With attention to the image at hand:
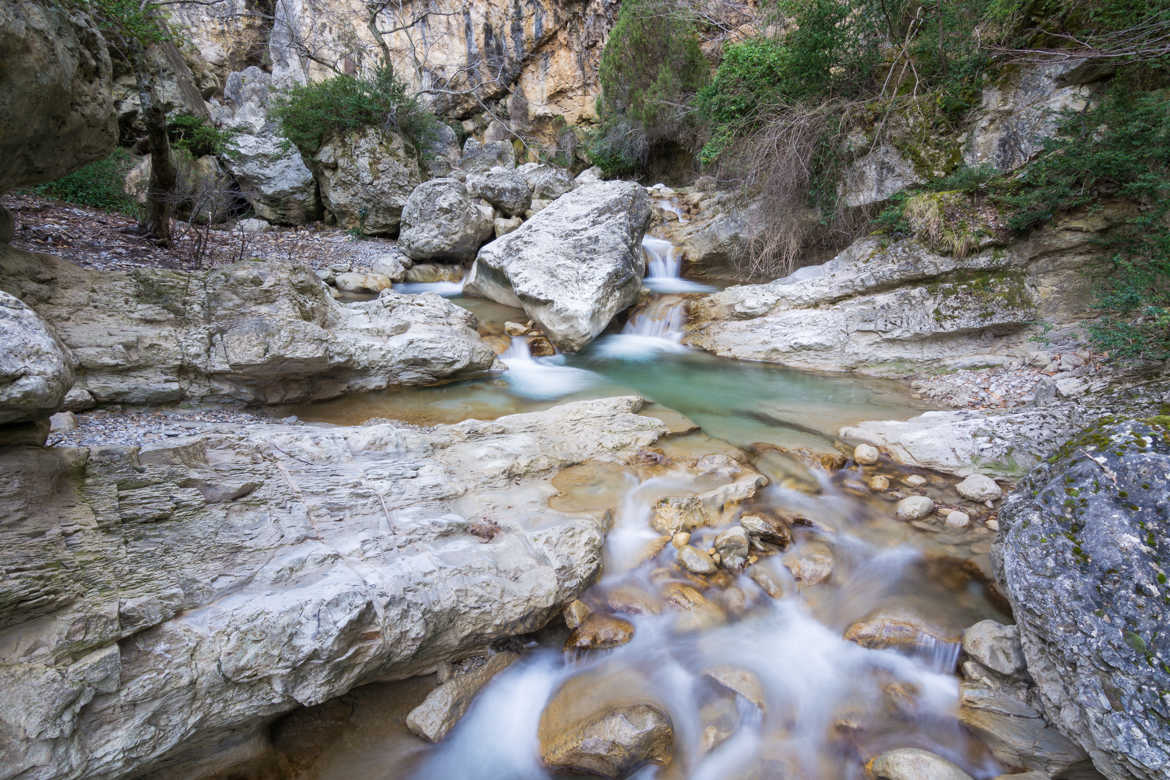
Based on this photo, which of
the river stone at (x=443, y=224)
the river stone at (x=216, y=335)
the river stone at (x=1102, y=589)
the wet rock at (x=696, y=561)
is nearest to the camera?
the river stone at (x=1102, y=589)

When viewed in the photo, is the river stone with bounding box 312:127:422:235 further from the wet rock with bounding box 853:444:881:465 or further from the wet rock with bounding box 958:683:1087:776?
the wet rock with bounding box 958:683:1087:776

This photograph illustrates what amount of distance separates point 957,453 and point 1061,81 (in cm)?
561

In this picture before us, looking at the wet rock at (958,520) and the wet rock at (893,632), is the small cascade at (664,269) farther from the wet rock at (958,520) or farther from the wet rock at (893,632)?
the wet rock at (893,632)

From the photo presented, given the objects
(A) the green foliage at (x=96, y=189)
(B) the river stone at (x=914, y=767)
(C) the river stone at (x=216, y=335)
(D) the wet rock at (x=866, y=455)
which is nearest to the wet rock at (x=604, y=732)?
(B) the river stone at (x=914, y=767)

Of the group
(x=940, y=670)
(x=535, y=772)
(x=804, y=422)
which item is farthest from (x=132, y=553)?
(x=804, y=422)

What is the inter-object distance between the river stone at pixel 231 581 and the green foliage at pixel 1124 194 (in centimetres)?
560

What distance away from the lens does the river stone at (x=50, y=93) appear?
10.3ft

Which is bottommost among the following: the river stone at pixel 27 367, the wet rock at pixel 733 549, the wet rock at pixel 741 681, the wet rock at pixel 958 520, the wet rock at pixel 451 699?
the wet rock at pixel 451 699

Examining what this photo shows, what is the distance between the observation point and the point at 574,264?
305 inches

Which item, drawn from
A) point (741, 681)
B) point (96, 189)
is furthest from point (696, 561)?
point (96, 189)

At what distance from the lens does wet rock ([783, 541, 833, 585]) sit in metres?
3.36

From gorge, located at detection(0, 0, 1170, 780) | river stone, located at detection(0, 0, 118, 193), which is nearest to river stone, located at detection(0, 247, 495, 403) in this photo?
gorge, located at detection(0, 0, 1170, 780)

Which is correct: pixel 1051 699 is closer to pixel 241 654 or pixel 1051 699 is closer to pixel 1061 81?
pixel 241 654

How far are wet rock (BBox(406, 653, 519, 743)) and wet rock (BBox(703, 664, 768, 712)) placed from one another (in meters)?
1.22
